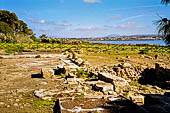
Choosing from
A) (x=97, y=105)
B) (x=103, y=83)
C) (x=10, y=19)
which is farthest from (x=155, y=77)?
(x=10, y=19)

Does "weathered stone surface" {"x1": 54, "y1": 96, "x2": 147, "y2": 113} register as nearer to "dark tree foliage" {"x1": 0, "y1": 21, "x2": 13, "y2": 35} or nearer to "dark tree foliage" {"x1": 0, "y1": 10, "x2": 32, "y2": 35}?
"dark tree foliage" {"x1": 0, "y1": 21, "x2": 13, "y2": 35}

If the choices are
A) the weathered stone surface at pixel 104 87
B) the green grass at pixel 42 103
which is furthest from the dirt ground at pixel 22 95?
the weathered stone surface at pixel 104 87

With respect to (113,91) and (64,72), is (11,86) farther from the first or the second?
(113,91)

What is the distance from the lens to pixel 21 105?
681cm

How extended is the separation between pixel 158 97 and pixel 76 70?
7.59 m

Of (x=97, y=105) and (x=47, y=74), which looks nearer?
(x=97, y=105)

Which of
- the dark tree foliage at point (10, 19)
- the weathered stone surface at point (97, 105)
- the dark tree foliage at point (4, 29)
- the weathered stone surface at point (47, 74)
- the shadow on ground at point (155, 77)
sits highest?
the dark tree foliage at point (10, 19)

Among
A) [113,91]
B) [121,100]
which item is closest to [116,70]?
[113,91]

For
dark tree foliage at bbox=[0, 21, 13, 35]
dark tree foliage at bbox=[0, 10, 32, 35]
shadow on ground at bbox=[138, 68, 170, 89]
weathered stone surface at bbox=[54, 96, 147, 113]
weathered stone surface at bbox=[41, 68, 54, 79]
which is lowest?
shadow on ground at bbox=[138, 68, 170, 89]

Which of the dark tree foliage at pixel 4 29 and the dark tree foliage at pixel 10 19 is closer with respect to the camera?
the dark tree foliage at pixel 4 29

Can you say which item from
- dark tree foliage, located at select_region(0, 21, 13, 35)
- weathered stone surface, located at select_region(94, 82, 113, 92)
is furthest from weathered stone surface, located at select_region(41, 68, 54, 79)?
dark tree foliage, located at select_region(0, 21, 13, 35)

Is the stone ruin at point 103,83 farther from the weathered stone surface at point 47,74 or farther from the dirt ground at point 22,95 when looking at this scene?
the dirt ground at point 22,95

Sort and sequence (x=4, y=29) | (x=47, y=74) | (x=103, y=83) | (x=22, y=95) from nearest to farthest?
(x=22, y=95), (x=103, y=83), (x=47, y=74), (x=4, y=29)

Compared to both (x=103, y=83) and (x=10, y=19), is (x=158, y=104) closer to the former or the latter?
(x=103, y=83)
